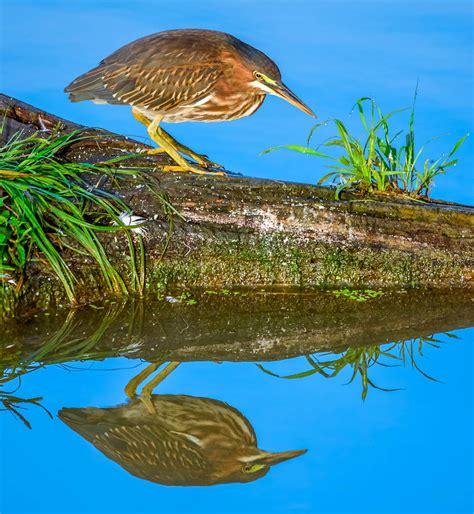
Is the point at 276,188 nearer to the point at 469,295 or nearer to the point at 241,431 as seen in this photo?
the point at 469,295

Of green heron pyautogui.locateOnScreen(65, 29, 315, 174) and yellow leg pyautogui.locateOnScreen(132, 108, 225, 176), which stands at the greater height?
green heron pyautogui.locateOnScreen(65, 29, 315, 174)

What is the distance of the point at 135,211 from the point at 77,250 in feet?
1.92

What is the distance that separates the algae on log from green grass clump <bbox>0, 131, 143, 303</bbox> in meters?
0.16

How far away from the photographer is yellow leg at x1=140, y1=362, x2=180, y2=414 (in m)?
5.77

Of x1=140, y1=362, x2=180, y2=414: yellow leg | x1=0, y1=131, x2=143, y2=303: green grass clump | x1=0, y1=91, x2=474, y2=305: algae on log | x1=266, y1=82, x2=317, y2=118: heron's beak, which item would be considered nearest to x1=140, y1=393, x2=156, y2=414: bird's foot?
x1=140, y1=362, x2=180, y2=414: yellow leg

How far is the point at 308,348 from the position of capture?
6.58 meters

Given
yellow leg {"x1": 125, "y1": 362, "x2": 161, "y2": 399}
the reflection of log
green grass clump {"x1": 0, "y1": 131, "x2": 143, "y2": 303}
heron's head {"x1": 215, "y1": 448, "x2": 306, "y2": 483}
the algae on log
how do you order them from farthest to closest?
the algae on log, green grass clump {"x1": 0, "y1": 131, "x2": 143, "y2": 303}, the reflection of log, yellow leg {"x1": 125, "y1": 362, "x2": 161, "y2": 399}, heron's head {"x1": 215, "y1": 448, "x2": 306, "y2": 483}

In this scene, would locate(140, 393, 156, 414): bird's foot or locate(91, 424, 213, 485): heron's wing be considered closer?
locate(91, 424, 213, 485): heron's wing

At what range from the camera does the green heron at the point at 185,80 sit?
7855mm

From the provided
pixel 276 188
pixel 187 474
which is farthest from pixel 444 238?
pixel 187 474

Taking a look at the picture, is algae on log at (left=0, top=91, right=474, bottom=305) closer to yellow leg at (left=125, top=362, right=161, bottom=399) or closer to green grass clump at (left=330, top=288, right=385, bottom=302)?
green grass clump at (left=330, top=288, right=385, bottom=302)

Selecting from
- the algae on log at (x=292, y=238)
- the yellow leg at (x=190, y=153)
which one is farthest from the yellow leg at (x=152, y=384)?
the yellow leg at (x=190, y=153)

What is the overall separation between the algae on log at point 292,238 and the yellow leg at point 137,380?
1273 mm

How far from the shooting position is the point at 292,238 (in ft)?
24.8
